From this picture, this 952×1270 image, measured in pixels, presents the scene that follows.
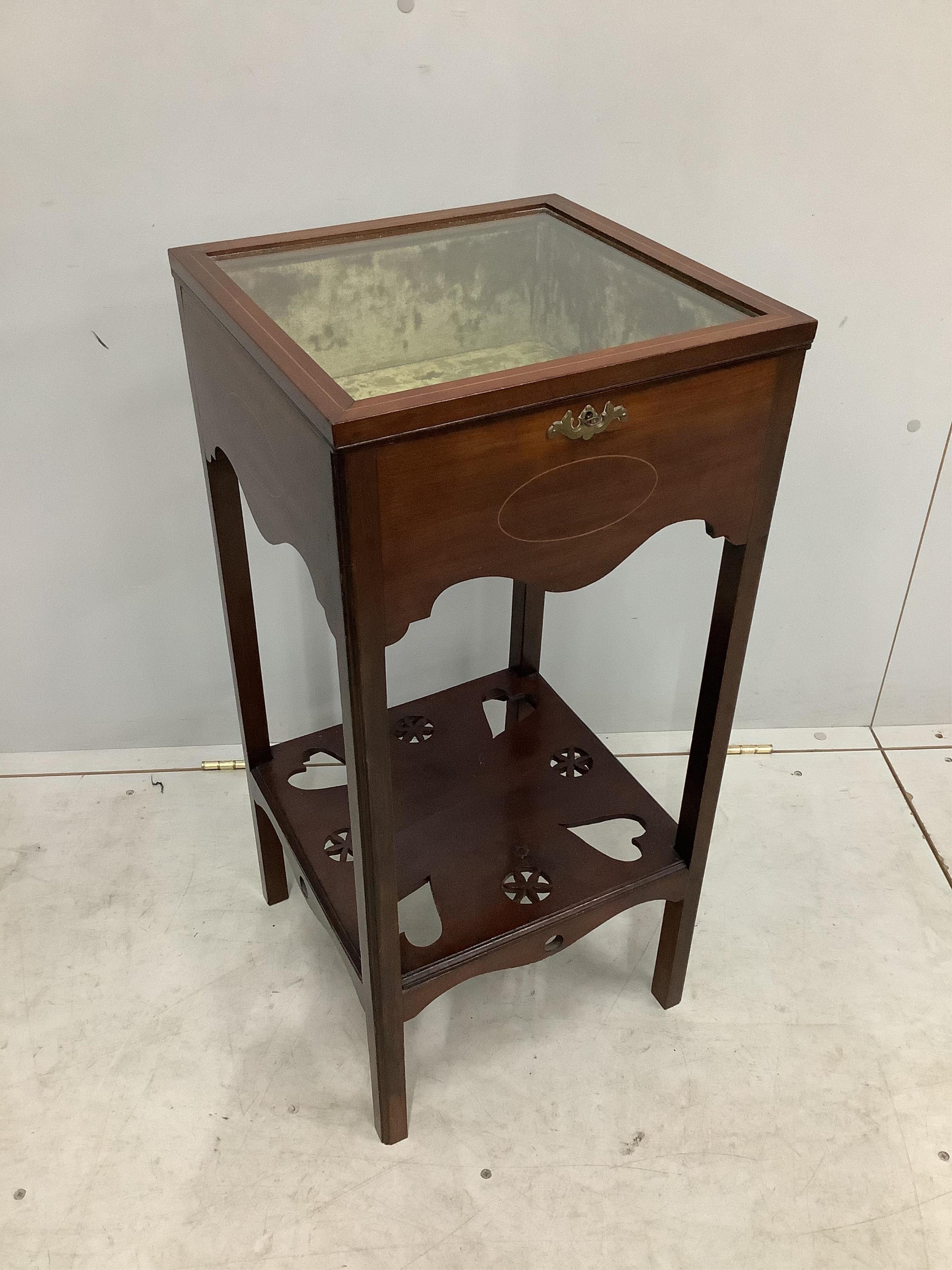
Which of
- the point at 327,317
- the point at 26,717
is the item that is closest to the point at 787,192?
the point at 327,317

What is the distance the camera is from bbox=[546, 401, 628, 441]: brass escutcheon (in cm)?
86

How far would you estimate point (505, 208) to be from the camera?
3.88 feet

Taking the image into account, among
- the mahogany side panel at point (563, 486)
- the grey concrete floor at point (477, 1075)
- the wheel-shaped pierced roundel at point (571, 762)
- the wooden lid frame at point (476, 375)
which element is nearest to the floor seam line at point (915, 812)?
the grey concrete floor at point (477, 1075)

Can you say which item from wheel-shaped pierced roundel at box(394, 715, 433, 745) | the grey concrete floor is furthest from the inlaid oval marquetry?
the grey concrete floor

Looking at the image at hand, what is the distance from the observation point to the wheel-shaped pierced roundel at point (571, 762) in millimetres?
1439

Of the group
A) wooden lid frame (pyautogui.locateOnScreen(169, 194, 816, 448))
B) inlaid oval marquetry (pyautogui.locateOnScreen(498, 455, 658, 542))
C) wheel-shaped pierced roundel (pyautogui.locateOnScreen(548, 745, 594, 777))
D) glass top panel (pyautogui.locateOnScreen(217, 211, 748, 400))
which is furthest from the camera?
wheel-shaped pierced roundel (pyautogui.locateOnScreen(548, 745, 594, 777))

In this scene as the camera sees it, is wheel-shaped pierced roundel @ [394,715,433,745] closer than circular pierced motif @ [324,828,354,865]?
No

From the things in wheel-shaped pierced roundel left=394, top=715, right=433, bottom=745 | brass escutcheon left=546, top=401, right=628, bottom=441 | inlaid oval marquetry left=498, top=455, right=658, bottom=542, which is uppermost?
brass escutcheon left=546, top=401, right=628, bottom=441

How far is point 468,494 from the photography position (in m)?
0.86

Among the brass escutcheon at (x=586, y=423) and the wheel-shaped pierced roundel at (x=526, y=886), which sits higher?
the brass escutcheon at (x=586, y=423)

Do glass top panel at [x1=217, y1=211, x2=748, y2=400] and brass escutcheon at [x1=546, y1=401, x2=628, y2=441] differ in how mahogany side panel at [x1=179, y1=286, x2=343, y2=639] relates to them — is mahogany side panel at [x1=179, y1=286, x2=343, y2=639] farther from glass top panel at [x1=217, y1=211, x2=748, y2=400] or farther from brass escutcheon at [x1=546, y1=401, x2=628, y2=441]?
brass escutcheon at [x1=546, y1=401, x2=628, y2=441]

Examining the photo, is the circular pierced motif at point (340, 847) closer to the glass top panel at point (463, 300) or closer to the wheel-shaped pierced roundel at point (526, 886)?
the wheel-shaped pierced roundel at point (526, 886)

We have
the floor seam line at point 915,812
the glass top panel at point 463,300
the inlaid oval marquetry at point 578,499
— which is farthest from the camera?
the floor seam line at point 915,812

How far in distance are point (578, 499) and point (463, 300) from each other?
1.06ft
